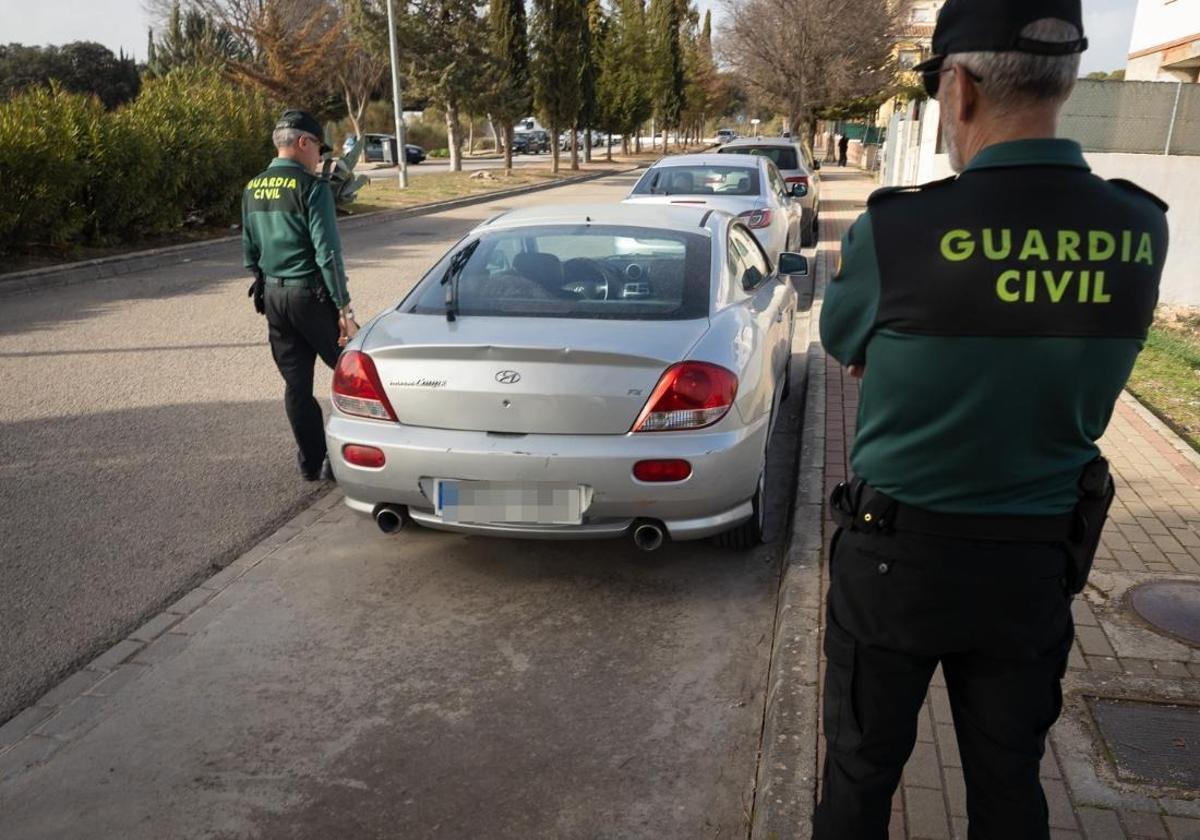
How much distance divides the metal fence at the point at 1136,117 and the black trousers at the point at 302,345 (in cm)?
846

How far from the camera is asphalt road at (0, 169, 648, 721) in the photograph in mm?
3955

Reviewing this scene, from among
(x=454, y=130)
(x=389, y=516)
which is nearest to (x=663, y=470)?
(x=389, y=516)

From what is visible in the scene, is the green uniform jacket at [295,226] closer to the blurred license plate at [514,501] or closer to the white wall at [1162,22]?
the blurred license plate at [514,501]

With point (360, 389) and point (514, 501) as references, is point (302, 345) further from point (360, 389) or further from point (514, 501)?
point (514, 501)

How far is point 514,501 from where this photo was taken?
3725 millimetres

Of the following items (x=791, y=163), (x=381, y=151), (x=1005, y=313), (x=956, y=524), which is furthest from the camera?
(x=381, y=151)

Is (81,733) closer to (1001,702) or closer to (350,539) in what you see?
(350,539)

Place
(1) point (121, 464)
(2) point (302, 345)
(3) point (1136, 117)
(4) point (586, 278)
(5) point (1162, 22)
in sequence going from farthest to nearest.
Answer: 1. (5) point (1162, 22)
2. (3) point (1136, 117)
3. (1) point (121, 464)
4. (2) point (302, 345)
5. (4) point (586, 278)

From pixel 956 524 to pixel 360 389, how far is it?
282cm

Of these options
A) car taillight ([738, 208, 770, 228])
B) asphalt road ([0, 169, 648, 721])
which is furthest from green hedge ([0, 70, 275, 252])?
car taillight ([738, 208, 770, 228])

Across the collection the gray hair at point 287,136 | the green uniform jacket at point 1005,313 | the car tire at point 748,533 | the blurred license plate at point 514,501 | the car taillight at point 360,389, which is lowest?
the car tire at point 748,533

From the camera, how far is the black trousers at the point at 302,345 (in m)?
5.09

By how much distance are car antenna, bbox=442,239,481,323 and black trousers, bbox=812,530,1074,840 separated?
2.67 m

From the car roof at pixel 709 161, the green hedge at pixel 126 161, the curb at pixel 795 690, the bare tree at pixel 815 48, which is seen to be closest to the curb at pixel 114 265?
the green hedge at pixel 126 161
